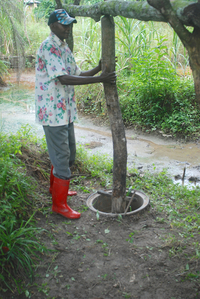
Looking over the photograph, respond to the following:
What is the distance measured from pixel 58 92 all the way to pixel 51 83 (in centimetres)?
10

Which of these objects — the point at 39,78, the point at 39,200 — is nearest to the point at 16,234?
the point at 39,200

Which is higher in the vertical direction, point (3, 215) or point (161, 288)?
point (3, 215)

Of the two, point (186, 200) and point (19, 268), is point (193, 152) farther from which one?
point (19, 268)

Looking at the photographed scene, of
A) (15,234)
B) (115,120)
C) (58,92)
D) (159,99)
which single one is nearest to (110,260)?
(15,234)

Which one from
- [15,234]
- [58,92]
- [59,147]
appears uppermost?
[58,92]

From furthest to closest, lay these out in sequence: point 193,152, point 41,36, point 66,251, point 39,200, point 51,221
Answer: point 41,36
point 193,152
point 39,200
point 51,221
point 66,251

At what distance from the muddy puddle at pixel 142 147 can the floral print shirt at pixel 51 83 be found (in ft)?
3.63

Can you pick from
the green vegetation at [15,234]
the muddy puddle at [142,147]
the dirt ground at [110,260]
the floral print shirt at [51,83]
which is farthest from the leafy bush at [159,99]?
the green vegetation at [15,234]

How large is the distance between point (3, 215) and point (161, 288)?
1.38 meters

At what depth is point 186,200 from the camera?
3268 mm

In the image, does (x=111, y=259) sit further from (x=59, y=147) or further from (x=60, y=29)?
(x=60, y=29)

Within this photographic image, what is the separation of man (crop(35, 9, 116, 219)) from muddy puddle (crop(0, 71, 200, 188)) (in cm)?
111

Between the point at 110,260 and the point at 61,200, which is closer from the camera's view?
the point at 110,260

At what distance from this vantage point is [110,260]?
7.80 ft
